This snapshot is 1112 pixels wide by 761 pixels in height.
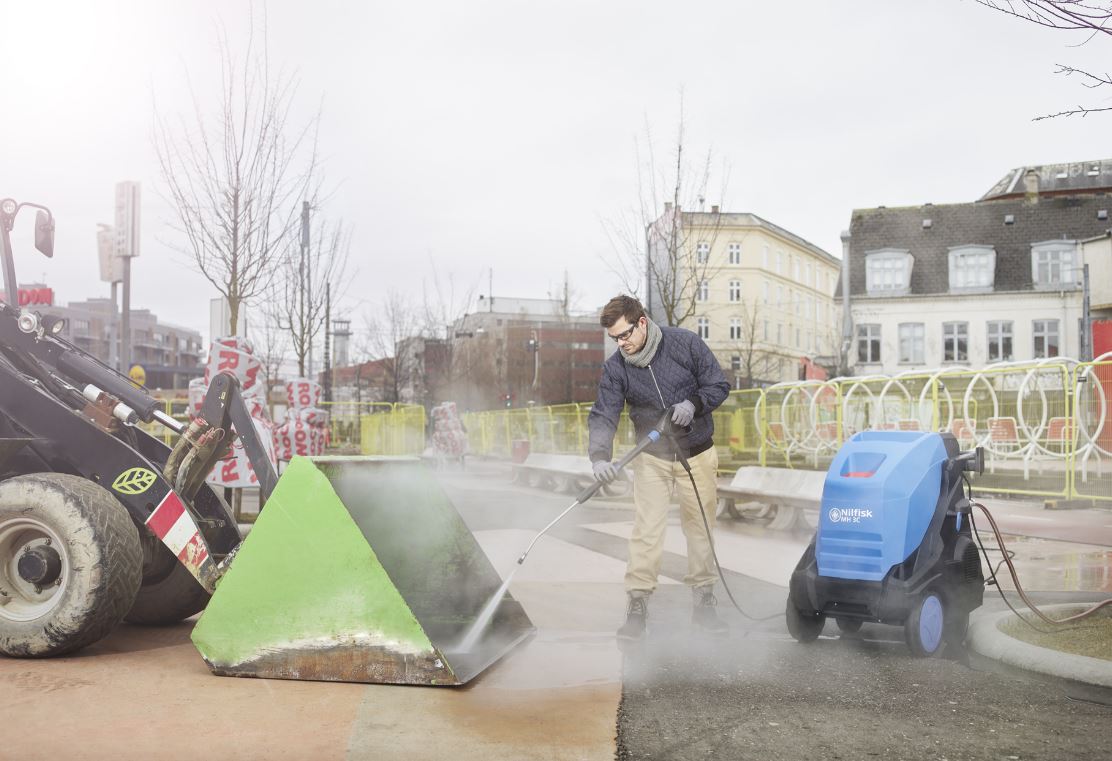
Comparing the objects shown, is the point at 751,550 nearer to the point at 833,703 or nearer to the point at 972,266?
the point at 833,703

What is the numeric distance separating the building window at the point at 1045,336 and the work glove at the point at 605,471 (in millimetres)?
43992

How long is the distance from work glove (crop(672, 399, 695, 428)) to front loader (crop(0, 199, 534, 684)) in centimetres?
127

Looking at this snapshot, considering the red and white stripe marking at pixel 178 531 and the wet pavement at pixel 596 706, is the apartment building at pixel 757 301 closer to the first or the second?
the wet pavement at pixel 596 706

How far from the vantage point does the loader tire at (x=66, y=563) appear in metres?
4.23

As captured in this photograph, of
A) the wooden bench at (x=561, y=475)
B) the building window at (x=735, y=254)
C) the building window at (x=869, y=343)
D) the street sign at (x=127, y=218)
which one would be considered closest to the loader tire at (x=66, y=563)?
the street sign at (x=127, y=218)

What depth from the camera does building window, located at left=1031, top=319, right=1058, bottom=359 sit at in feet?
143

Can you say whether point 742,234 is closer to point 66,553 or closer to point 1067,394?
point 1067,394

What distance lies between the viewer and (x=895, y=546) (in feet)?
14.7

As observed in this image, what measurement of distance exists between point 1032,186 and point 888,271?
27.4ft

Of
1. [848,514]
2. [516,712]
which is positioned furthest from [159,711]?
[848,514]

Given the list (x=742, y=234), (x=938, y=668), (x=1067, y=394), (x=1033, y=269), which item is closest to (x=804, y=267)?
(x=742, y=234)

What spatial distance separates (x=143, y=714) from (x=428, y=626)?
1536 mm

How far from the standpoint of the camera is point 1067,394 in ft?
40.9

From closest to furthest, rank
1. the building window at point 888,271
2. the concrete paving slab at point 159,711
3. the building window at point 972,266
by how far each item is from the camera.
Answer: the concrete paving slab at point 159,711 → the building window at point 972,266 → the building window at point 888,271
